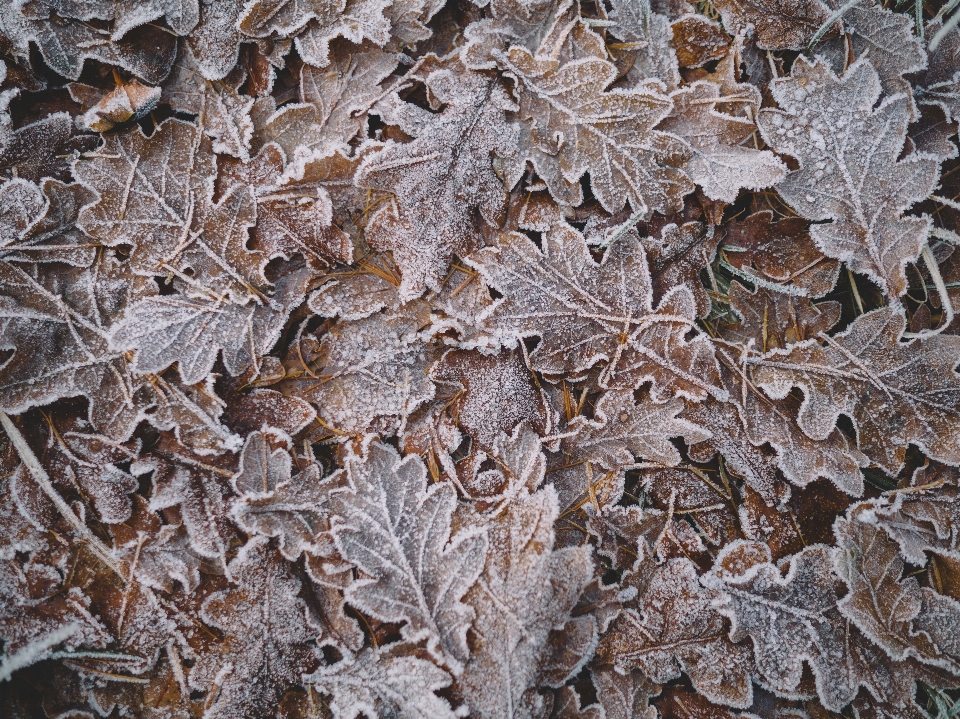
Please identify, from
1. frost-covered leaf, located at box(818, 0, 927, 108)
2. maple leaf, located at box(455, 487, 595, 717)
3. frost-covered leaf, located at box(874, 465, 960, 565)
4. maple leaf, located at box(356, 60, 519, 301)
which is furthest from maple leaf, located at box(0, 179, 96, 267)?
frost-covered leaf, located at box(874, 465, 960, 565)

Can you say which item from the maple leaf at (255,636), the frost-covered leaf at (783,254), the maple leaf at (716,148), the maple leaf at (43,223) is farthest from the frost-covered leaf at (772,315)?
the maple leaf at (43,223)

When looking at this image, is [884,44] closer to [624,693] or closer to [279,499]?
[624,693]

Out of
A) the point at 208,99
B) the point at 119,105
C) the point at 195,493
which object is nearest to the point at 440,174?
the point at 208,99

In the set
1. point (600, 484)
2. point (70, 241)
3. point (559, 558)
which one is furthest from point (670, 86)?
point (70, 241)

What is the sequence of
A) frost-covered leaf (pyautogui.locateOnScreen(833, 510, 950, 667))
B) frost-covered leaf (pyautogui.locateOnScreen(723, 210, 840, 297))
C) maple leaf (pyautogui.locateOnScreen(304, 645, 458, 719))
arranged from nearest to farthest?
1. maple leaf (pyautogui.locateOnScreen(304, 645, 458, 719))
2. frost-covered leaf (pyautogui.locateOnScreen(833, 510, 950, 667))
3. frost-covered leaf (pyautogui.locateOnScreen(723, 210, 840, 297))

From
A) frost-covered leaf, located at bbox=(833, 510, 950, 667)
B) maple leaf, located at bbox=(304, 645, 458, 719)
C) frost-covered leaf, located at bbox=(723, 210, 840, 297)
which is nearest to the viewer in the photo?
maple leaf, located at bbox=(304, 645, 458, 719)

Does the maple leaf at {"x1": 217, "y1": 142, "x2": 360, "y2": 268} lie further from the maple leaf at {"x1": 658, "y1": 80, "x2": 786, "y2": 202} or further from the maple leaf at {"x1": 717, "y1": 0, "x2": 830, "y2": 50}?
the maple leaf at {"x1": 717, "y1": 0, "x2": 830, "y2": 50}
